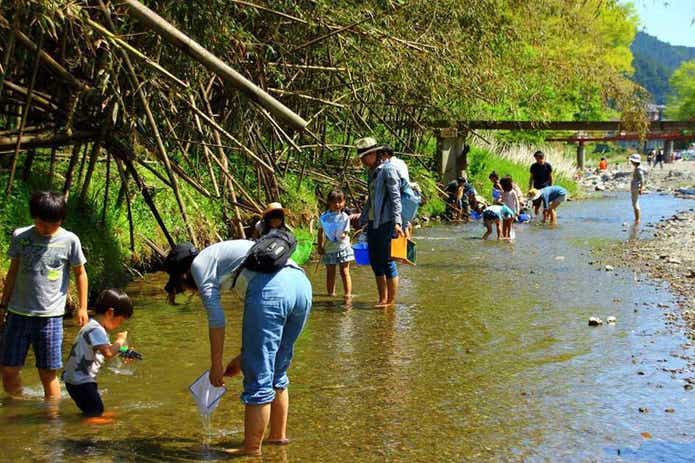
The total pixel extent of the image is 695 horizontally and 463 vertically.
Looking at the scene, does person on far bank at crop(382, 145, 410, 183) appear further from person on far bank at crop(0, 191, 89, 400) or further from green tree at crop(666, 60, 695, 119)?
green tree at crop(666, 60, 695, 119)

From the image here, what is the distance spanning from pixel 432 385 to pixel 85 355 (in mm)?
2528

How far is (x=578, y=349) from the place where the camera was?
8680mm

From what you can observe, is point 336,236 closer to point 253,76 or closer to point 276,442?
point 253,76

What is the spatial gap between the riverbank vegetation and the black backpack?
1.10 meters

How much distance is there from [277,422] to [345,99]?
9070 mm

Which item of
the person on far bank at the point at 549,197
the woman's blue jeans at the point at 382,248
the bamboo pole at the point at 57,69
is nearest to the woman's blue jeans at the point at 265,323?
the bamboo pole at the point at 57,69

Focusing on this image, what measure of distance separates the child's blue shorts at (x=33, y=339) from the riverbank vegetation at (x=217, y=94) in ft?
6.64

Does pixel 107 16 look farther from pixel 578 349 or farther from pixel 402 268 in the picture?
pixel 402 268

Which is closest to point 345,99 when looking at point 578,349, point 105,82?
point 105,82

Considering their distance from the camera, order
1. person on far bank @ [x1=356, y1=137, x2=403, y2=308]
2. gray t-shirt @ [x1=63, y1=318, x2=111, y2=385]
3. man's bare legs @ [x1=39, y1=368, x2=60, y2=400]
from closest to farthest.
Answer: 1. gray t-shirt @ [x1=63, y1=318, x2=111, y2=385]
2. man's bare legs @ [x1=39, y1=368, x2=60, y2=400]
3. person on far bank @ [x1=356, y1=137, x2=403, y2=308]

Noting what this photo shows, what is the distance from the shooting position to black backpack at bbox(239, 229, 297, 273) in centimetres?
543

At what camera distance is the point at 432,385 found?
747cm

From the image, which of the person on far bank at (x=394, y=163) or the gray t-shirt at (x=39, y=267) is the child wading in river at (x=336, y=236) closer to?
the person on far bank at (x=394, y=163)

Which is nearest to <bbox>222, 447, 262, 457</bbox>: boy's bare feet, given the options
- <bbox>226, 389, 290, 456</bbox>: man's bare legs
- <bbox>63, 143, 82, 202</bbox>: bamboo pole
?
<bbox>226, 389, 290, 456</bbox>: man's bare legs
